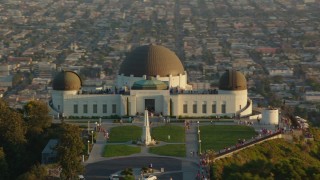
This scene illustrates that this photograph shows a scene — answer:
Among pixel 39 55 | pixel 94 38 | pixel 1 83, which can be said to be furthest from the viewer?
pixel 94 38

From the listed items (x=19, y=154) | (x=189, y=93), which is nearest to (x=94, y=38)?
(x=189, y=93)

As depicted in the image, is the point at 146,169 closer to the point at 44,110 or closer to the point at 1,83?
the point at 44,110

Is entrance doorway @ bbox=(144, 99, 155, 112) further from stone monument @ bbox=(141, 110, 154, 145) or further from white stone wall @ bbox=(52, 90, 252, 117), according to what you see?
stone monument @ bbox=(141, 110, 154, 145)

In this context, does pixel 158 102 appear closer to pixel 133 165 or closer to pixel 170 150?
pixel 170 150

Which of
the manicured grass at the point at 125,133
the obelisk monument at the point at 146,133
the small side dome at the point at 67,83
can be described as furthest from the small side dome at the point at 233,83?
the obelisk monument at the point at 146,133

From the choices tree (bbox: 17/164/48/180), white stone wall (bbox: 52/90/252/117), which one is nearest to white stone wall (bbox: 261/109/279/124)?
white stone wall (bbox: 52/90/252/117)

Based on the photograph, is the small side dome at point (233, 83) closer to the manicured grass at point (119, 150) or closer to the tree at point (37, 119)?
the manicured grass at point (119, 150)

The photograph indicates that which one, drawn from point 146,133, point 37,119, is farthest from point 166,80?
point 37,119
